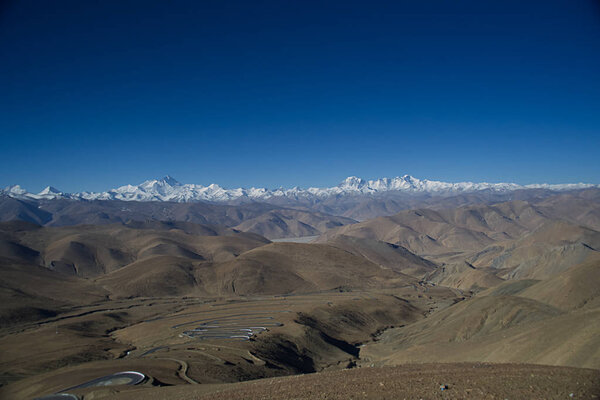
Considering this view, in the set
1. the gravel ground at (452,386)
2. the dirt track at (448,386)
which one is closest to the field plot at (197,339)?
the dirt track at (448,386)

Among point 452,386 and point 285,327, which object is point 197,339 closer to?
point 285,327

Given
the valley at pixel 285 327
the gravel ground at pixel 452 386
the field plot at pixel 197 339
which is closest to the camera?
the gravel ground at pixel 452 386

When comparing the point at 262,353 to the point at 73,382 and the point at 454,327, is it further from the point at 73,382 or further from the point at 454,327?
the point at 454,327

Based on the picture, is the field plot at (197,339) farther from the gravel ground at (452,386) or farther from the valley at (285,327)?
the gravel ground at (452,386)

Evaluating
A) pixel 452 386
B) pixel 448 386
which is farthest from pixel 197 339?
pixel 452 386

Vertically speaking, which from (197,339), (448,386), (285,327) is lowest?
(285,327)

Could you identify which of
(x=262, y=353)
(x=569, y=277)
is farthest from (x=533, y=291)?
(x=262, y=353)

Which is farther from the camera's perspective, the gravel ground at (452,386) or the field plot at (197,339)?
the field plot at (197,339)

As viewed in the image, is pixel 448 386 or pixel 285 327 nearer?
pixel 448 386

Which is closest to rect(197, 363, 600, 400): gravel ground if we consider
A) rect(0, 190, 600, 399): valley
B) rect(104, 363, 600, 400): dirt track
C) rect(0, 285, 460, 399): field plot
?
rect(104, 363, 600, 400): dirt track

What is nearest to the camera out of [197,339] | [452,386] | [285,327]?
[452,386]

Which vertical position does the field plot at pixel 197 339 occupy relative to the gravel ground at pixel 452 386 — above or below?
below
